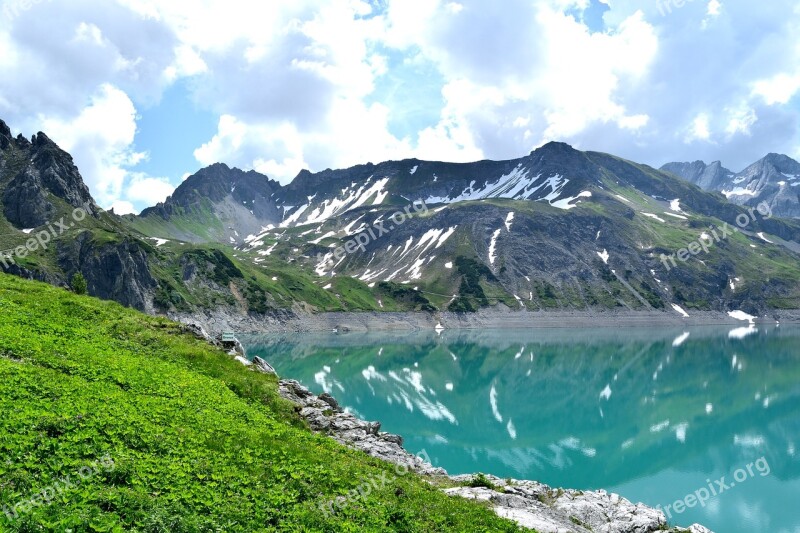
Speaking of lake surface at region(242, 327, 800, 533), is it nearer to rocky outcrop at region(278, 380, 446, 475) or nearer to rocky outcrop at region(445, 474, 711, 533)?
rocky outcrop at region(445, 474, 711, 533)

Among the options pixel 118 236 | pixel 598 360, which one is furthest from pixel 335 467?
pixel 118 236

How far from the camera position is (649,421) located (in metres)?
76.1

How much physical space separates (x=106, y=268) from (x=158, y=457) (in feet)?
635

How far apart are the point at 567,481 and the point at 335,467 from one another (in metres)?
39.5

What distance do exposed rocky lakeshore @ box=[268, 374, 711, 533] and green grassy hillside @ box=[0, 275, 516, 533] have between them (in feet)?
6.90

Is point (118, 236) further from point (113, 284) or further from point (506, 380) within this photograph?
point (506, 380)

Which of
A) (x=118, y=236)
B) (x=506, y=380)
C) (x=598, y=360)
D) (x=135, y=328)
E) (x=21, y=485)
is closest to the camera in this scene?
(x=21, y=485)

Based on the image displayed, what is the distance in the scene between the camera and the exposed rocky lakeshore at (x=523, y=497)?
709 inches

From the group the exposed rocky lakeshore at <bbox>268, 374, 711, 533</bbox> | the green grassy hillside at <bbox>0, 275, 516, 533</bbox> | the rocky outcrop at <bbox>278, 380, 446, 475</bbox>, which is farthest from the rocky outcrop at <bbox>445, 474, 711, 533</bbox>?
the rocky outcrop at <bbox>278, 380, 446, 475</bbox>

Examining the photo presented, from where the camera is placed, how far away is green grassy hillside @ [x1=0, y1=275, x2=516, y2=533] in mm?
10508

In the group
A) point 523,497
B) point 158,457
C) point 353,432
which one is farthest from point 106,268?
point 523,497

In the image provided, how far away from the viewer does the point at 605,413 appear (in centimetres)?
8038

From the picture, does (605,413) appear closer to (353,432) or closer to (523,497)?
(353,432)

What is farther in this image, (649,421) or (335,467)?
(649,421)
